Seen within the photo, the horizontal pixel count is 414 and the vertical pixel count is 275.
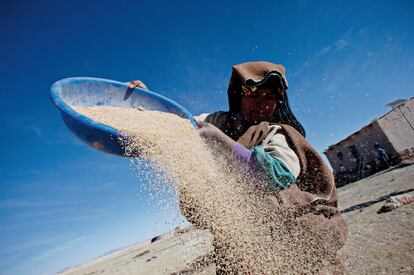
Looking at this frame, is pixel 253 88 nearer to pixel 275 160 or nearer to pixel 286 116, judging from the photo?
pixel 286 116

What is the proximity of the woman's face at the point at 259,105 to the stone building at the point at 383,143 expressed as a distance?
1619 cm

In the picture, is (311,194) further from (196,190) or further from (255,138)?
(196,190)

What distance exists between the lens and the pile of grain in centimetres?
154

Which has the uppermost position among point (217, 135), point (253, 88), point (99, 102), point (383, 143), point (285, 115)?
point (99, 102)

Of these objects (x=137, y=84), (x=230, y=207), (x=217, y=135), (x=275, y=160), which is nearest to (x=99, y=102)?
(x=137, y=84)

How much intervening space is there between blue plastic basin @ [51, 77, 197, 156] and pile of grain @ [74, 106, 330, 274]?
129mm

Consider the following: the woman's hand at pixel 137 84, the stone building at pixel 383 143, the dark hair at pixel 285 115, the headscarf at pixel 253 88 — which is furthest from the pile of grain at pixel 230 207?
the stone building at pixel 383 143

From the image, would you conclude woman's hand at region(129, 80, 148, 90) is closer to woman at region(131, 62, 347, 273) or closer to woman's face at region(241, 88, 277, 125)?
woman at region(131, 62, 347, 273)

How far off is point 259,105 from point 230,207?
78 cm

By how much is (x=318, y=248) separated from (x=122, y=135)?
1.35 metres

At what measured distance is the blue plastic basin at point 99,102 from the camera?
1705 millimetres

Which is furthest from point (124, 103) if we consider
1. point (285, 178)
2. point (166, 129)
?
point (285, 178)

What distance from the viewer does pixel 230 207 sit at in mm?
1629

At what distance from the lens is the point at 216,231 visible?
5.16ft
